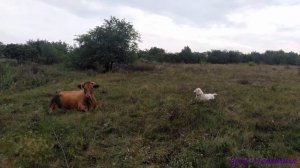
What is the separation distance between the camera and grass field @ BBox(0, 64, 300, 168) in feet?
21.7

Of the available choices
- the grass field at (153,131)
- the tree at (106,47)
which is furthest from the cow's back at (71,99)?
the tree at (106,47)

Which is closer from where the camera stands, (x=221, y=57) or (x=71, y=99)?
(x=71, y=99)

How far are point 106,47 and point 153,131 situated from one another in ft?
46.0

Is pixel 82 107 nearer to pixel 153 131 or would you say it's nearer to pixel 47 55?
pixel 153 131

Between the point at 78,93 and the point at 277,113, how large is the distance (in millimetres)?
5101

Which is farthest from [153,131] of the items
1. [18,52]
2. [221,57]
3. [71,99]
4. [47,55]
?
[221,57]

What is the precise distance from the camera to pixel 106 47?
21375 millimetres

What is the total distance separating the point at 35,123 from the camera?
863 centimetres

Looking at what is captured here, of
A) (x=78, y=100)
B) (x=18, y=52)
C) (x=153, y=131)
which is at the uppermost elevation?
(x=18, y=52)

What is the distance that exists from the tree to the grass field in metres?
9.96

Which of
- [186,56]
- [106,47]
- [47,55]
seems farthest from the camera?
[186,56]

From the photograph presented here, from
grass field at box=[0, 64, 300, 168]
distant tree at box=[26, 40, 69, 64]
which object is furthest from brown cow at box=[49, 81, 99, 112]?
distant tree at box=[26, 40, 69, 64]

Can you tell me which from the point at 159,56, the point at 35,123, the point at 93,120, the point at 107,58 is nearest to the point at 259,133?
the point at 93,120

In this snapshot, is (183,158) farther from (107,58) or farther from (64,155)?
(107,58)
